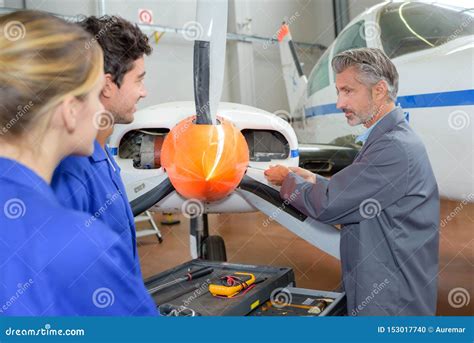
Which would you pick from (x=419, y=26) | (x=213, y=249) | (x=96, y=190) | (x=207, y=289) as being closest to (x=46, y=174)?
(x=96, y=190)

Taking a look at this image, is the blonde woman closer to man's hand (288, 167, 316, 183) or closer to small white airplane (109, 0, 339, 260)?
small white airplane (109, 0, 339, 260)

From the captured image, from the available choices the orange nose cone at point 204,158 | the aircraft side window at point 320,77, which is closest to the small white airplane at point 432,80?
the aircraft side window at point 320,77

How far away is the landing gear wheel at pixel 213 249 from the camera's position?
116 inches

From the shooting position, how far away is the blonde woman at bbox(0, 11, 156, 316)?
0.70 meters

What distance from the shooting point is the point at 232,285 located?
1611 millimetres

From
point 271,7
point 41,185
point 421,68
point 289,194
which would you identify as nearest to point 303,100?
point 421,68

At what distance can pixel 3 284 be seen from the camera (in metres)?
0.73

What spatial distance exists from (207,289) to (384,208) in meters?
0.72

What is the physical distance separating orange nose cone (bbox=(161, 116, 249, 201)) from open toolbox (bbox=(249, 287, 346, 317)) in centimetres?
48

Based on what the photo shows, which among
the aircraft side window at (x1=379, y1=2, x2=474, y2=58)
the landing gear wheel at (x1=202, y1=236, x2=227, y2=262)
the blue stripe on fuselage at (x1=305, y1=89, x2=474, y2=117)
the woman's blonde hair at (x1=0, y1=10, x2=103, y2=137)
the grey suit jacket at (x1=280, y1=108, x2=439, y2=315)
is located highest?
the aircraft side window at (x1=379, y1=2, x2=474, y2=58)

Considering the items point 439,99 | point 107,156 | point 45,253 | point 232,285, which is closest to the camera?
point 45,253

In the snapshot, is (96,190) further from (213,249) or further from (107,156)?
(213,249)

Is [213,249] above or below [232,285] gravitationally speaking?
below

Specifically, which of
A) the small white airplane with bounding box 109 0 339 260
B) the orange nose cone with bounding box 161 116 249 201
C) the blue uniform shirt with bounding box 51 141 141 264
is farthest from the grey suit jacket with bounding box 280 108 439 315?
the blue uniform shirt with bounding box 51 141 141 264
